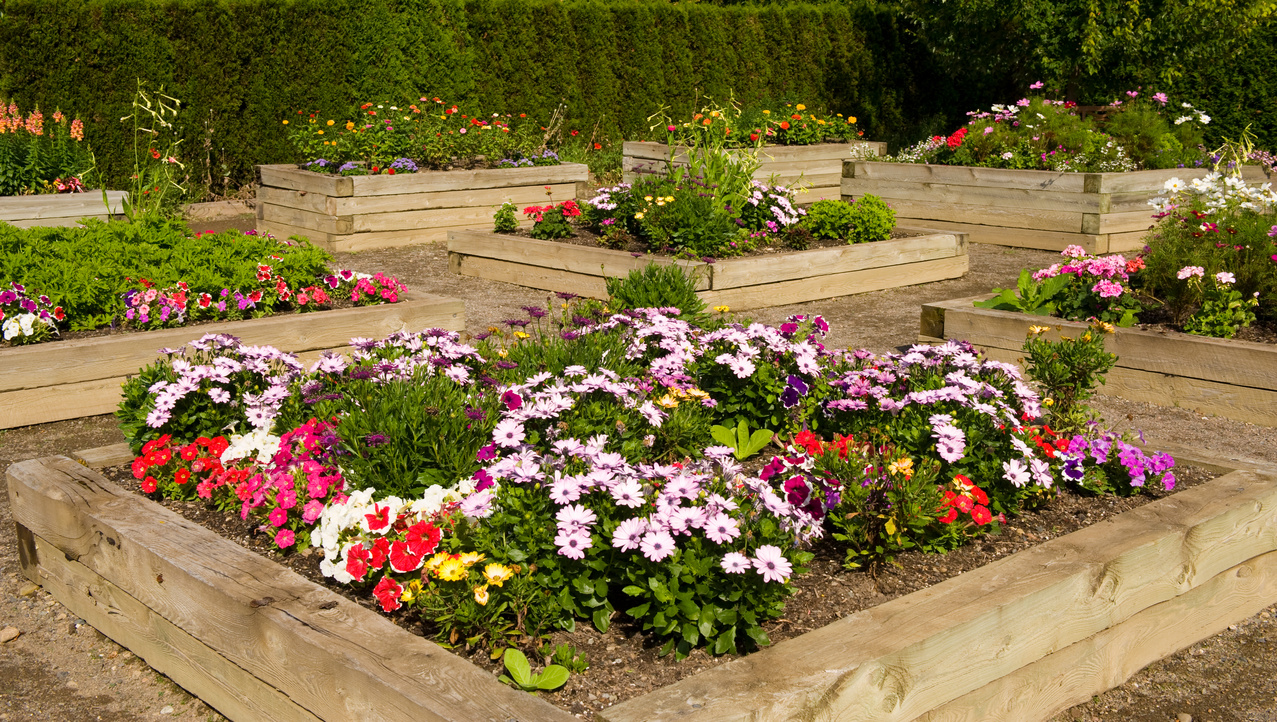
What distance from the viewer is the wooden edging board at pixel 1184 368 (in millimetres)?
4957

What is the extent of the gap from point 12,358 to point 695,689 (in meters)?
3.85

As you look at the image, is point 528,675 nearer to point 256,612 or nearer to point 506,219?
point 256,612

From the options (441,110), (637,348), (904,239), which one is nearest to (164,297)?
(637,348)

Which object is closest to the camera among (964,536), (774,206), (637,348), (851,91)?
(964,536)

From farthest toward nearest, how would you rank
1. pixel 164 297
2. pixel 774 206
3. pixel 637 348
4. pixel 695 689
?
pixel 774 206, pixel 164 297, pixel 637 348, pixel 695 689

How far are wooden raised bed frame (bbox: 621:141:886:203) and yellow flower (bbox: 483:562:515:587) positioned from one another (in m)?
8.10

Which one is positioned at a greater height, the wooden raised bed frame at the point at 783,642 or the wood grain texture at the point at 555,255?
the wood grain texture at the point at 555,255

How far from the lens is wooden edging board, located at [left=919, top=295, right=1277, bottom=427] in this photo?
16.3 ft

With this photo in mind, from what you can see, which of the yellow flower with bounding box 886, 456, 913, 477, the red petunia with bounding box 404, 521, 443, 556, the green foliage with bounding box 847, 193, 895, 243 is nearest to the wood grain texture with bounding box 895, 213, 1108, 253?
the green foliage with bounding box 847, 193, 895, 243

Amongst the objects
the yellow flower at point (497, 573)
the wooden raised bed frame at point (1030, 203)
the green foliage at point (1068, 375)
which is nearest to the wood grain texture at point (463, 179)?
the wooden raised bed frame at point (1030, 203)

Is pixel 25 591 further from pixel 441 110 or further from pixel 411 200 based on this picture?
pixel 441 110

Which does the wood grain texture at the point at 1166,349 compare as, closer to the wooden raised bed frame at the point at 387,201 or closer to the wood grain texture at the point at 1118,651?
the wood grain texture at the point at 1118,651

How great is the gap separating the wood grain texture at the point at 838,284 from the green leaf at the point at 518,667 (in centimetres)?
469

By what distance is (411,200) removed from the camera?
940 cm
